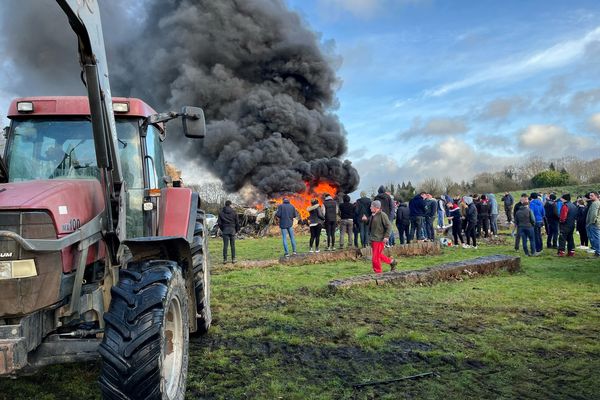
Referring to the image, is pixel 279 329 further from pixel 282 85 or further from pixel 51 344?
pixel 282 85

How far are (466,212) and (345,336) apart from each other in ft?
35.5

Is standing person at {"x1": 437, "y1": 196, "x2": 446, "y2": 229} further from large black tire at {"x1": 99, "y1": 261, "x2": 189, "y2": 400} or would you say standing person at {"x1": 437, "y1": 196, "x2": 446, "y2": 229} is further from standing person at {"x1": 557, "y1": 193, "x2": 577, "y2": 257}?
large black tire at {"x1": 99, "y1": 261, "x2": 189, "y2": 400}

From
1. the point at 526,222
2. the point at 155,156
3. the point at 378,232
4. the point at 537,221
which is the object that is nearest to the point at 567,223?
the point at 526,222

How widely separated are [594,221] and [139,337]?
13.1 metres

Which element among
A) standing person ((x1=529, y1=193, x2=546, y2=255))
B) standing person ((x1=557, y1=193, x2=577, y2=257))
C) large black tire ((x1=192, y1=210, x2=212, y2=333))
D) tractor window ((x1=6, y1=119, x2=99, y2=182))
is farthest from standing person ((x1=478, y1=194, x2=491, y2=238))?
tractor window ((x1=6, y1=119, x2=99, y2=182))

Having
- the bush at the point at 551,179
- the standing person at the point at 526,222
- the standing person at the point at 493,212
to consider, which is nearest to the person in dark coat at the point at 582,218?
the standing person at the point at 526,222

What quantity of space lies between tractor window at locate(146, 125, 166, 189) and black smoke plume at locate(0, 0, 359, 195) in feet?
87.1

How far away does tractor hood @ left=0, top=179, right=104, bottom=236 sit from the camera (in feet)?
11.0

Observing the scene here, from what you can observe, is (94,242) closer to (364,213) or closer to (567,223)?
(364,213)

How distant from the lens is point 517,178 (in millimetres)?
57719

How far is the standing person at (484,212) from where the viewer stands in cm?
1772

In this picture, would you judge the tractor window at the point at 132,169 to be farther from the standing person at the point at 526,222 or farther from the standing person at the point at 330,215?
the standing person at the point at 526,222

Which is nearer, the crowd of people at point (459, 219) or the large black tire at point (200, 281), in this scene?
the large black tire at point (200, 281)

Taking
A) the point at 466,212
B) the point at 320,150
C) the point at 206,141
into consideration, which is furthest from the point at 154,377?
the point at 320,150
